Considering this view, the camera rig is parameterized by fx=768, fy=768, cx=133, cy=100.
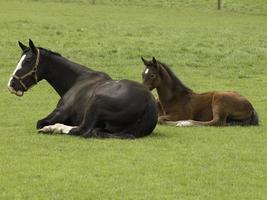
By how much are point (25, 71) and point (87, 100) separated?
144 cm

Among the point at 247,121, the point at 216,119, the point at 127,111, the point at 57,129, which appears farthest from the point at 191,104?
the point at 57,129

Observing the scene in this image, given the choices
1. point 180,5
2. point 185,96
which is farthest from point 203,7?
point 185,96

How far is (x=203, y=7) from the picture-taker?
178 ft

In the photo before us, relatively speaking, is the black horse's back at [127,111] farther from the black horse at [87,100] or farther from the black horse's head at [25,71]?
the black horse's head at [25,71]

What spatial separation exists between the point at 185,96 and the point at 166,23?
82.8 ft

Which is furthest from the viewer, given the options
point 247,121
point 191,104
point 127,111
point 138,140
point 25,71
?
point 191,104

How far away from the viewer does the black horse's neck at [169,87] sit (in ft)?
49.4

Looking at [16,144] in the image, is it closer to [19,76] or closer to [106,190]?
[19,76]

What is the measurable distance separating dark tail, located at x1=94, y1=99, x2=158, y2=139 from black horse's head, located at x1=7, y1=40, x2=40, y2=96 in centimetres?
203

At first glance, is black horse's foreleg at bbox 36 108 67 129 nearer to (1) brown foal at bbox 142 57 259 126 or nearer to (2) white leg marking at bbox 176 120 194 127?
(1) brown foal at bbox 142 57 259 126

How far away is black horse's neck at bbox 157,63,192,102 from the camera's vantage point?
15062 mm

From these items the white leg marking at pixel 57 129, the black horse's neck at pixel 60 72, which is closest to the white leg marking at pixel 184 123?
the black horse's neck at pixel 60 72

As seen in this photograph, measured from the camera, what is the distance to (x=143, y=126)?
1302cm

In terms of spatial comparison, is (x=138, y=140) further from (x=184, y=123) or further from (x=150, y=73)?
(x=150, y=73)
